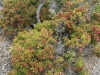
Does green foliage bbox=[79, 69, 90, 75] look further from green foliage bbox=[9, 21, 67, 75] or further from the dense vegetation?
green foliage bbox=[9, 21, 67, 75]

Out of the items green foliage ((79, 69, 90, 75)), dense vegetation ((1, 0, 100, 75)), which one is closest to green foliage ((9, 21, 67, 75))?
dense vegetation ((1, 0, 100, 75))

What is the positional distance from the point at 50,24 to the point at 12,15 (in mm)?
1681

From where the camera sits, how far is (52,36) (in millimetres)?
7426

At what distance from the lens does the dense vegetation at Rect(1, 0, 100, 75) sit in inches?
269

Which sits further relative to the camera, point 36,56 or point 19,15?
point 19,15

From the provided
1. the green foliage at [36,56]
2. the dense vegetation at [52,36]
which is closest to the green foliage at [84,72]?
the dense vegetation at [52,36]

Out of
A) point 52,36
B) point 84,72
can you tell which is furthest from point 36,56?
point 84,72

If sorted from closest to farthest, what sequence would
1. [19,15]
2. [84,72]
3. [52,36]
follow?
[84,72] → [52,36] → [19,15]

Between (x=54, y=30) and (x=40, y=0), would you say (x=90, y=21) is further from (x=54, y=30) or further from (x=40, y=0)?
(x=40, y=0)

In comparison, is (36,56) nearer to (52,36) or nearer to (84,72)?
(52,36)

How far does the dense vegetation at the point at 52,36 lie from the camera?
269 inches

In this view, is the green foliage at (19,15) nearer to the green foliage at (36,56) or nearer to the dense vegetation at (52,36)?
the dense vegetation at (52,36)

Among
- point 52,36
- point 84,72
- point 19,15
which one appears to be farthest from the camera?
point 19,15

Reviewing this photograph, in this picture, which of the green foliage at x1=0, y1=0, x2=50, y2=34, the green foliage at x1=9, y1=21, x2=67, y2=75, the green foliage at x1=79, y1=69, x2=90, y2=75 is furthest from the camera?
the green foliage at x1=0, y1=0, x2=50, y2=34
